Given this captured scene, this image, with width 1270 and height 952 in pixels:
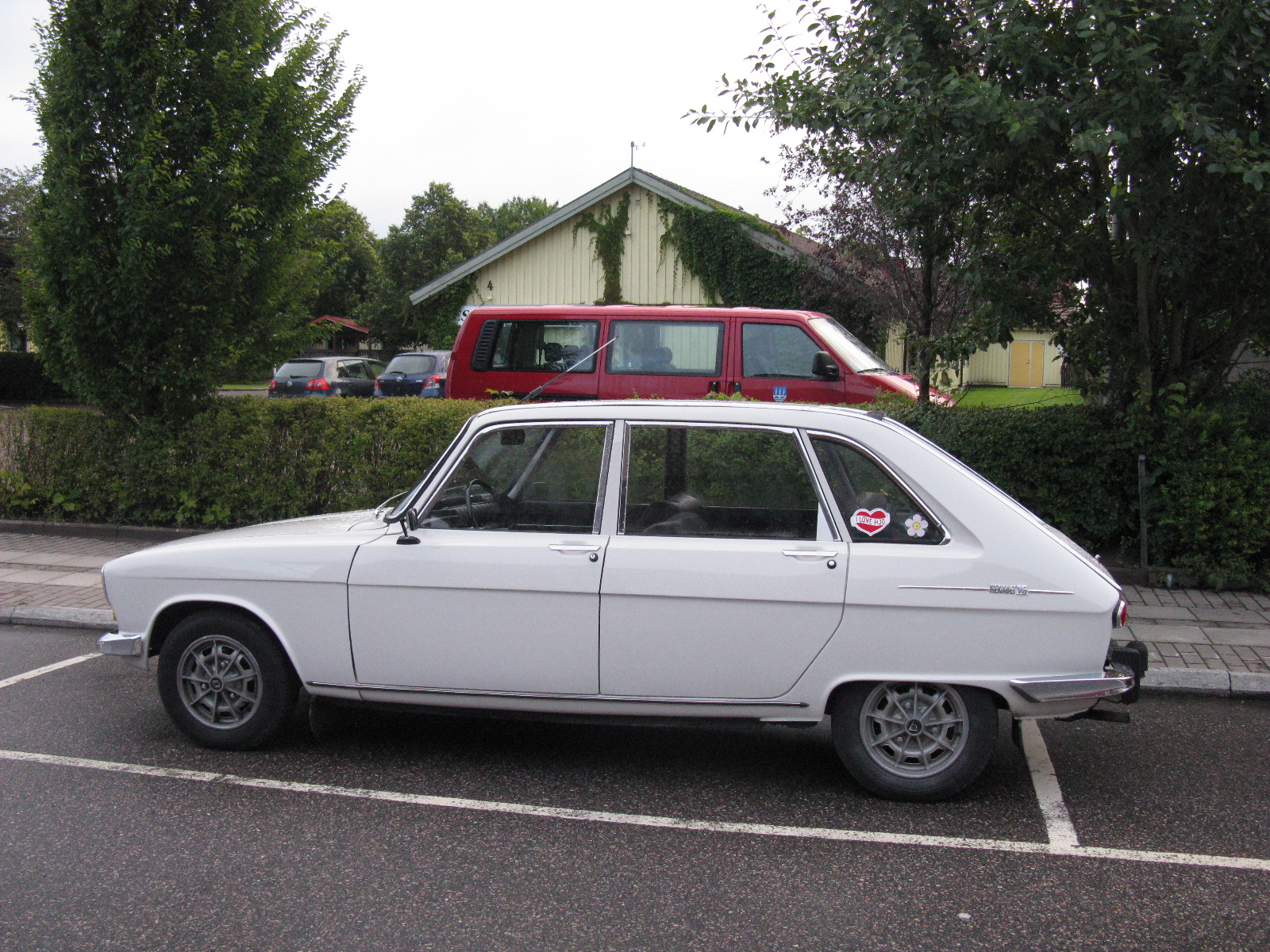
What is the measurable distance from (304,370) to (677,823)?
24.2 m

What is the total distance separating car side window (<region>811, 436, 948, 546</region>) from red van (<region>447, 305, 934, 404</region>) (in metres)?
5.92

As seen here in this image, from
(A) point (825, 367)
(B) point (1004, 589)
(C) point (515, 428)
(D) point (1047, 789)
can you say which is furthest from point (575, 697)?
(A) point (825, 367)

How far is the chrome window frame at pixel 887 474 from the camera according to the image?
14.2ft

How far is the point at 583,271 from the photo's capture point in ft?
85.3

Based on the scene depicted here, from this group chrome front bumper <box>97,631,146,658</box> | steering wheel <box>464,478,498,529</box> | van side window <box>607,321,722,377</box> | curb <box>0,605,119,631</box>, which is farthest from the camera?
van side window <box>607,321,722,377</box>

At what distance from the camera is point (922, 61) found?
285 inches

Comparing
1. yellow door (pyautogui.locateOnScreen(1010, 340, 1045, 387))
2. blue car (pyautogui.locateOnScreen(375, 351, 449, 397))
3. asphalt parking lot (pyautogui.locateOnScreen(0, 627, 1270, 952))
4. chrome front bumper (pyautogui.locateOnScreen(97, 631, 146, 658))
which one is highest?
yellow door (pyautogui.locateOnScreen(1010, 340, 1045, 387))

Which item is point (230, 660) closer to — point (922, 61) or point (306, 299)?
point (922, 61)

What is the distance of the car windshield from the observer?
10477 millimetres

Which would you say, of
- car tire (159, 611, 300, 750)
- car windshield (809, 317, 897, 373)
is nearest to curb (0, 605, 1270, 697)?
car tire (159, 611, 300, 750)

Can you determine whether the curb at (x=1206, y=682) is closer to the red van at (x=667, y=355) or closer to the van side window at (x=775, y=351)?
the red van at (x=667, y=355)

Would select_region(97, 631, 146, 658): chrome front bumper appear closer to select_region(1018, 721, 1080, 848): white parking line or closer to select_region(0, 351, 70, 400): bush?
select_region(1018, 721, 1080, 848): white parking line

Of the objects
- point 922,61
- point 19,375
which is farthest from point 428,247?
point 922,61

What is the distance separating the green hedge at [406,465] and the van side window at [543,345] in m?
1.27
